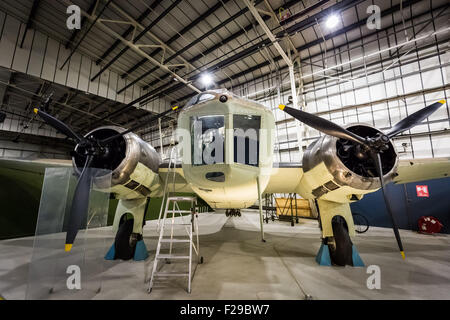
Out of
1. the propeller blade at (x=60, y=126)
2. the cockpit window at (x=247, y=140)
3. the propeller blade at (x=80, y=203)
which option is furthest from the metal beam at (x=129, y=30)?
the cockpit window at (x=247, y=140)

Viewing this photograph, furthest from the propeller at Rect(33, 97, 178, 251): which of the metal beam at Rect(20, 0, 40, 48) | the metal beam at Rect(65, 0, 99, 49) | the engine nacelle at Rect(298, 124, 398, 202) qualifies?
the metal beam at Rect(20, 0, 40, 48)

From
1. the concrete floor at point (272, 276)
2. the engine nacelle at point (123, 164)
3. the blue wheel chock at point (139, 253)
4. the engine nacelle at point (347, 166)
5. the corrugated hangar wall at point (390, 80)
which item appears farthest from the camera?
the corrugated hangar wall at point (390, 80)

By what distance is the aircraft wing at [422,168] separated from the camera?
12.7 feet

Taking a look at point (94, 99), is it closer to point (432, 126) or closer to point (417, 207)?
point (417, 207)

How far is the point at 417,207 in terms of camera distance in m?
8.06

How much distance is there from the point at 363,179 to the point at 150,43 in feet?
40.1

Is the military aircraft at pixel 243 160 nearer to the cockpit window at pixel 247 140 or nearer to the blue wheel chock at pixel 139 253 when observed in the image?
the cockpit window at pixel 247 140

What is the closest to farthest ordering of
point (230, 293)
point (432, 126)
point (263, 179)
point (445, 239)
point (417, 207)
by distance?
point (230, 293)
point (263, 179)
point (445, 239)
point (417, 207)
point (432, 126)

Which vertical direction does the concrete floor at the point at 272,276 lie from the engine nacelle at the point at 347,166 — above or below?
below

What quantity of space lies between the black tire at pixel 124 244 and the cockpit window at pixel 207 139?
9.90ft

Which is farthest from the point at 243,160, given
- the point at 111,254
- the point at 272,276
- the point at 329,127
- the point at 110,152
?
the point at 111,254

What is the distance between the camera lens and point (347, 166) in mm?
3438

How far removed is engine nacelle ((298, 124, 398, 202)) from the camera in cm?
317
